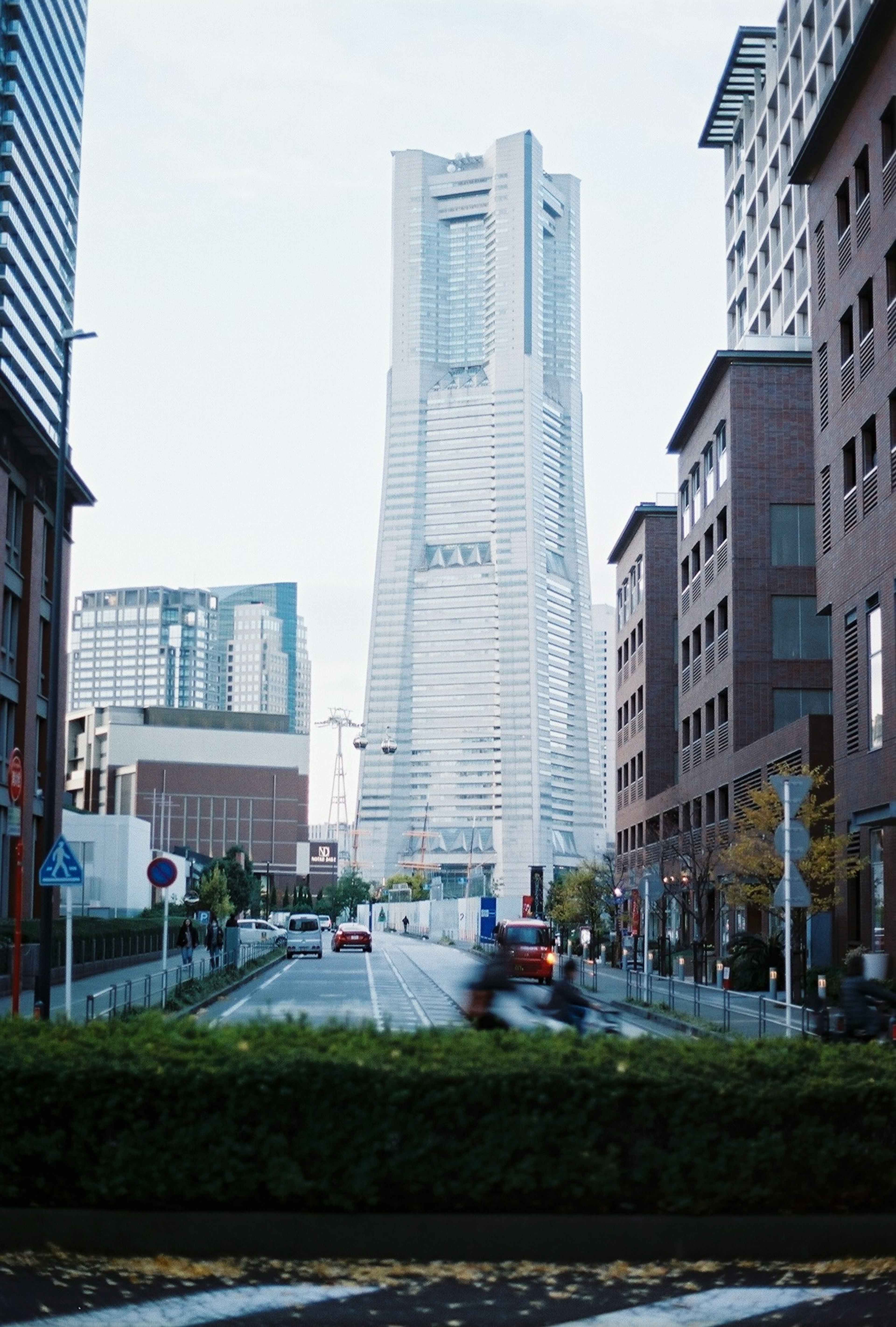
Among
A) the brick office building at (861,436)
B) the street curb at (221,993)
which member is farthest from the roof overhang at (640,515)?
the brick office building at (861,436)

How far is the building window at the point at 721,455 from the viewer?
5728 cm

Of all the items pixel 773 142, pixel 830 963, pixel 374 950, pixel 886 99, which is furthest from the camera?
pixel 374 950

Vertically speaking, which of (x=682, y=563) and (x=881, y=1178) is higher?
(x=682, y=563)

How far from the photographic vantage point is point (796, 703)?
55.7 m

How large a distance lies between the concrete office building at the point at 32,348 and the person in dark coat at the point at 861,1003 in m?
37.7

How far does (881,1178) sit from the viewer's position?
956 cm

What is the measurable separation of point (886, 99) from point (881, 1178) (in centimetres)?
2956

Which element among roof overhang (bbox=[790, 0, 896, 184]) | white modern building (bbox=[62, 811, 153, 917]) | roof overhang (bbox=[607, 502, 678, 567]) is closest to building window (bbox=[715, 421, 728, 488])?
roof overhang (bbox=[607, 502, 678, 567])

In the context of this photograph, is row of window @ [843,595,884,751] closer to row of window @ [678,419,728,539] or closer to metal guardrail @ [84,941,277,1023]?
metal guardrail @ [84,941,277,1023]

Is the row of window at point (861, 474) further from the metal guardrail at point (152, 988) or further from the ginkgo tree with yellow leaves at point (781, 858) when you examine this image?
the metal guardrail at point (152, 988)

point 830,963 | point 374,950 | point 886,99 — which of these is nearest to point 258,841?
point 374,950

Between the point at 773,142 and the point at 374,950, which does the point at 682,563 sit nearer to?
the point at 773,142

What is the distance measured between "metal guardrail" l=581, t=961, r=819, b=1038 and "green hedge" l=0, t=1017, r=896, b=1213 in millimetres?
8629

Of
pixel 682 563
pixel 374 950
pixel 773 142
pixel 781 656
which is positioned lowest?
pixel 374 950
